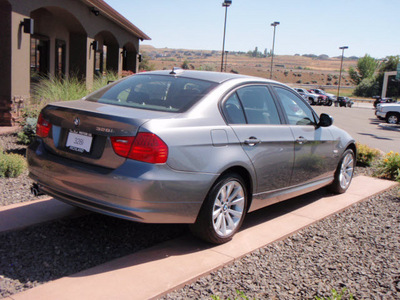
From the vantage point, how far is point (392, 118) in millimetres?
25250

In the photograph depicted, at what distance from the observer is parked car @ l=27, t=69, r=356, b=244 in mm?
3572

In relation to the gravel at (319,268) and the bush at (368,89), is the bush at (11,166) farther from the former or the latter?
the bush at (368,89)

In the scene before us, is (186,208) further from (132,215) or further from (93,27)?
(93,27)

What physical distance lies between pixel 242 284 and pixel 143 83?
2337mm

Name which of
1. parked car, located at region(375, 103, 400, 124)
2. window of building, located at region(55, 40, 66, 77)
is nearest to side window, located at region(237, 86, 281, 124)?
window of building, located at region(55, 40, 66, 77)

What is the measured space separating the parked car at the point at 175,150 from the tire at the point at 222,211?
1 centimetres

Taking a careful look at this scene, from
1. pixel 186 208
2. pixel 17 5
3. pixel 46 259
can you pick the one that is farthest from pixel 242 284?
pixel 17 5

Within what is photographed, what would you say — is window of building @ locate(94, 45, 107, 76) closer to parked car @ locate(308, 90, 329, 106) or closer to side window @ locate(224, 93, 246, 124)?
side window @ locate(224, 93, 246, 124)

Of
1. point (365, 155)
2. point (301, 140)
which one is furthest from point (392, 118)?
point (301, 140)

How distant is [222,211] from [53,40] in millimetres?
14553

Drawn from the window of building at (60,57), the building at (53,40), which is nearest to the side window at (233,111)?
the building at (53,40)

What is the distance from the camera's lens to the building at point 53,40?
1107 centimetres

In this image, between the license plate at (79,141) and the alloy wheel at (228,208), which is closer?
the license plate at (79,141)

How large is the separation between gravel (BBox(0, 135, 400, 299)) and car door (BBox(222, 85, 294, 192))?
0.70 meters
